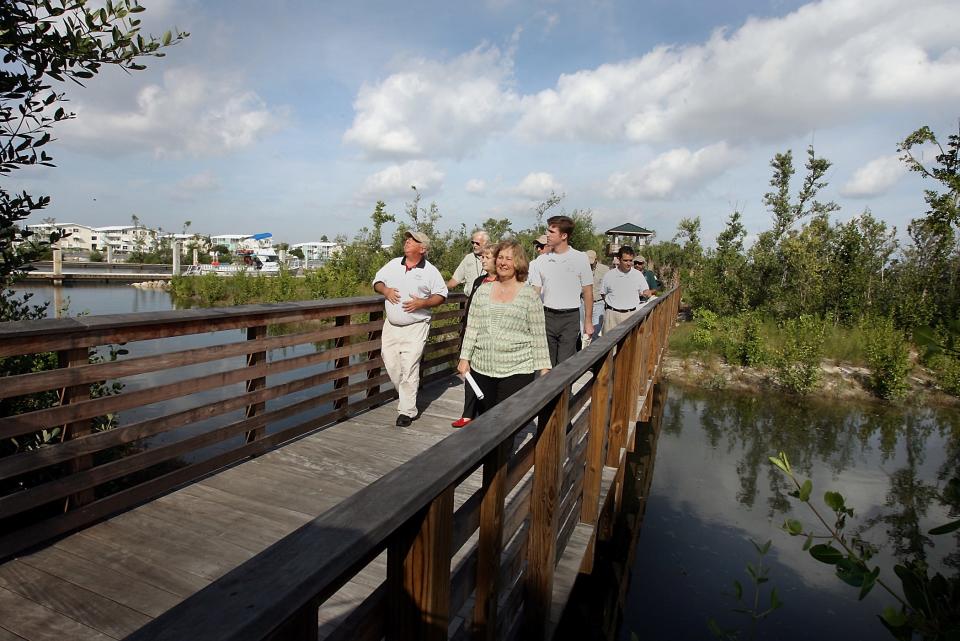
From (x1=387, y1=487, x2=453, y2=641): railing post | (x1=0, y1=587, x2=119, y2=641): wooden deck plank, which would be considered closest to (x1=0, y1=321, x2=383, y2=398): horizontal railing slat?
(x1=0, y1=587, x2=119, y2=641): wooden deck plank

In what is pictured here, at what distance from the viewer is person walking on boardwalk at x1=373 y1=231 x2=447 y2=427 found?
4.87 m

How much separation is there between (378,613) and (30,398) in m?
4.14

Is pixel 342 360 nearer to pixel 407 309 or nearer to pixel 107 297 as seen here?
pixel 407 309

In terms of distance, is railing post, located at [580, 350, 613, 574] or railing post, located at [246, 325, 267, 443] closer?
railing post, located at [580, 350, 613, 574]

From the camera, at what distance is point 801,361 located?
12.6 metres

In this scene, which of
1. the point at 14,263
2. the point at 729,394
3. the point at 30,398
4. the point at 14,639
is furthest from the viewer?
the point at 729,394

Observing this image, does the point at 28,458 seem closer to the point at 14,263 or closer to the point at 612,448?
the point at 14,263

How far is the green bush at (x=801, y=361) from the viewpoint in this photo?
12.5 metres

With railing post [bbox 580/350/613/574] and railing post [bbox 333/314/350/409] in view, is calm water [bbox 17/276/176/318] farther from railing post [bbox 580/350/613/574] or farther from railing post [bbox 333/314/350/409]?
railing post [bbox 580/350/613/574]

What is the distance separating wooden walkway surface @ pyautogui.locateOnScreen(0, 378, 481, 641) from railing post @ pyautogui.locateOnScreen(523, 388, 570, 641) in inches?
26.8

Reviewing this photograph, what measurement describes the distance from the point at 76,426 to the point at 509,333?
242 centimetres

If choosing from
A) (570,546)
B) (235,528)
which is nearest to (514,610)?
(570,546)

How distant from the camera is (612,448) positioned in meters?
4.81

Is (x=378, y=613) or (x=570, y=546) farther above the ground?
(x=378, y=613)
